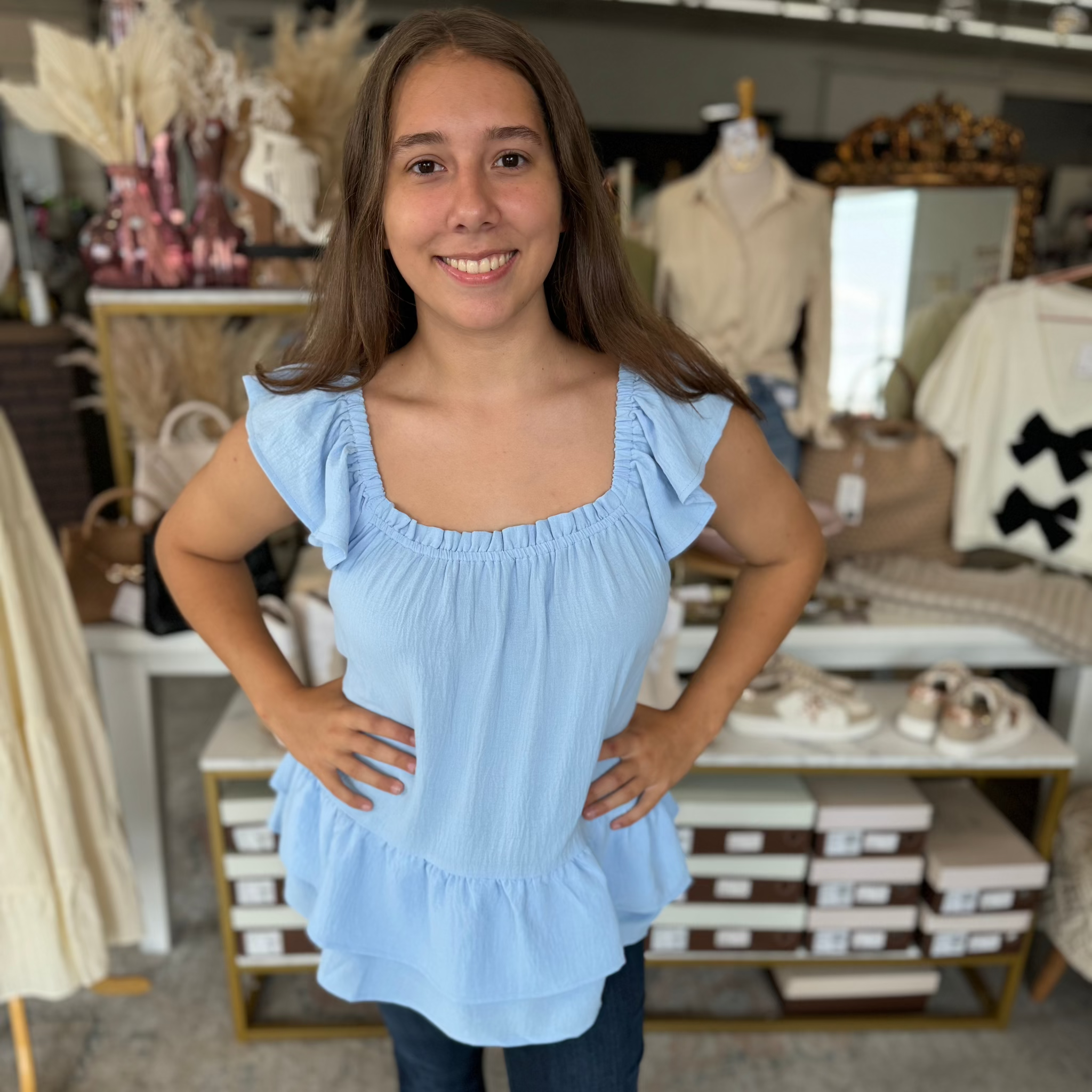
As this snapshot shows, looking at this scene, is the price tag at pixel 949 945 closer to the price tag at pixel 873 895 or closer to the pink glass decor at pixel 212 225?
the price tag at pixel 873 895

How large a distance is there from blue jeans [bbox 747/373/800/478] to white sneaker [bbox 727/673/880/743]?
703 millimetres

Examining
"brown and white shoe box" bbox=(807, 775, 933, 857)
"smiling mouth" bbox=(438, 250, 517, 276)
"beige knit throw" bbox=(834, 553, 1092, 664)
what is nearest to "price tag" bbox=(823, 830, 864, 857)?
"brown and white shoe box" bbox=(807, 775, 933, 857)

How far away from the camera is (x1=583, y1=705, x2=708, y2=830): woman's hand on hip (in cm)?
120

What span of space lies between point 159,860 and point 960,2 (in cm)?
665

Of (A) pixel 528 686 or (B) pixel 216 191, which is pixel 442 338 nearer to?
(A) pixel 528 686

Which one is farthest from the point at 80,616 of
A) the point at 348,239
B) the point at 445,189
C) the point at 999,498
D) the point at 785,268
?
the point at 999,498

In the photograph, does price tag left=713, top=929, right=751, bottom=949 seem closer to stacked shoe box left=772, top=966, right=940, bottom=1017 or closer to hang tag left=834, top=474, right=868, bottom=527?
stacked shoe box left=772, top=966, right=940, bottom=1017

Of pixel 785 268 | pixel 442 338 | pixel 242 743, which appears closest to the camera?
pixel 442 338

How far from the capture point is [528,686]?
3.48ft

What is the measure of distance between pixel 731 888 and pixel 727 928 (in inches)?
4.1

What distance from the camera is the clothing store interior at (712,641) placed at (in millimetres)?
2012

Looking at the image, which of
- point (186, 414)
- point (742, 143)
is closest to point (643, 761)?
point (186, 414)

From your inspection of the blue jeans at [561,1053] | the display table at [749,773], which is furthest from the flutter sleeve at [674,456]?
the display table at [749,773]

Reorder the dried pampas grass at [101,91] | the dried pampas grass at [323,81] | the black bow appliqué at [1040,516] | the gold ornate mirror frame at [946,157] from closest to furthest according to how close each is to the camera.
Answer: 1. the dried pampas grass at [101,91]
2. the dried pampas grass at [323,81]
3. the black bow appliqué at [1040,516]
4. the gold ornate mirror frame at [946,157]
